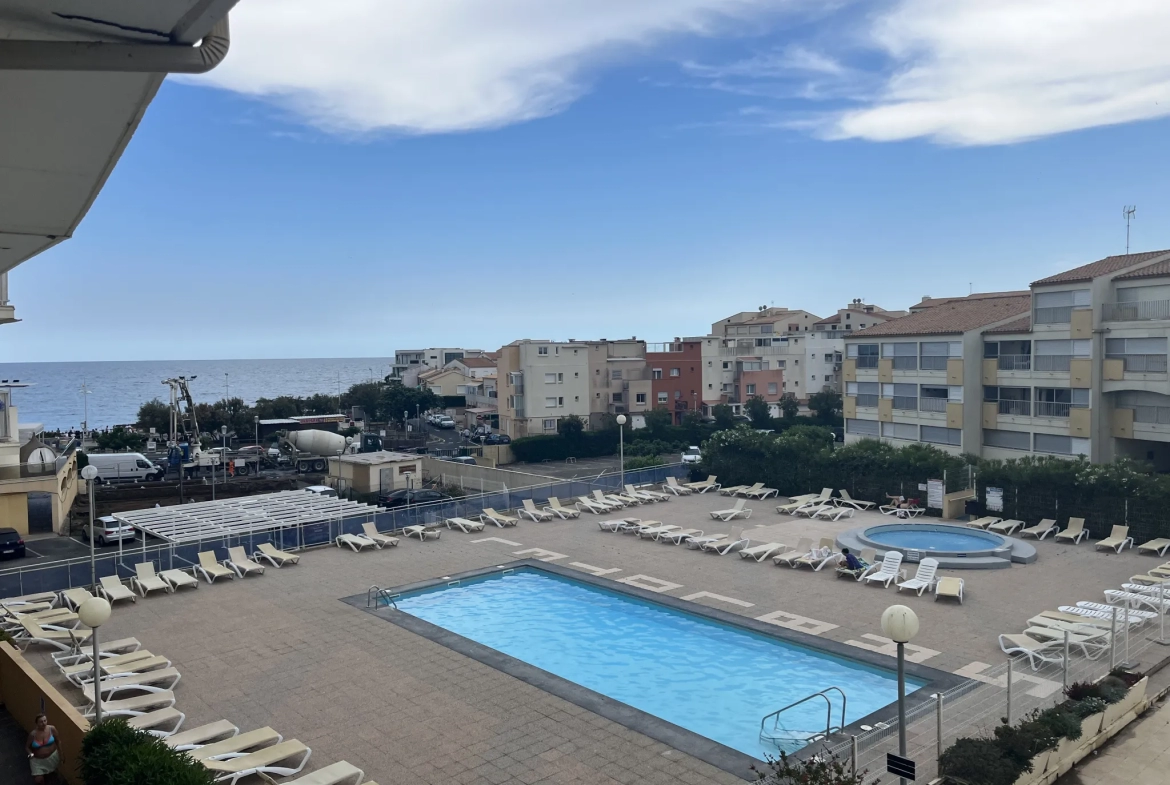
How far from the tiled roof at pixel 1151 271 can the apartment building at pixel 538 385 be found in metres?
34.7

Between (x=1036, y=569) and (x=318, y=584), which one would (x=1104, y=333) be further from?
(x=318, y=584)

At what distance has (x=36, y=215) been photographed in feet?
20.9

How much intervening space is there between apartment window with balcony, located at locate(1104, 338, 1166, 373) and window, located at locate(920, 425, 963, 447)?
19.7 feet

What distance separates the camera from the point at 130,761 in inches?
334

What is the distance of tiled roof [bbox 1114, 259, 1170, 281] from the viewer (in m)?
28.3

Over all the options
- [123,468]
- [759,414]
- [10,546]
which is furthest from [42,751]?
[759,414]

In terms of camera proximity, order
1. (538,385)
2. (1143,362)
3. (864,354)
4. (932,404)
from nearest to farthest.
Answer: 1. (1143,362)
2. (932,404)
3. (864,354)
4. (538,385)

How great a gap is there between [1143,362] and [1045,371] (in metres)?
3.16

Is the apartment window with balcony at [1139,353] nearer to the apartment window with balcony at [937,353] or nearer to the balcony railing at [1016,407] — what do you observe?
the balcony railing at [1016,407]

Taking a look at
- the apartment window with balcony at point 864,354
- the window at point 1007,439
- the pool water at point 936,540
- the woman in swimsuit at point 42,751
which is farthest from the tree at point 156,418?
the woman in swimsuit at point 42,751

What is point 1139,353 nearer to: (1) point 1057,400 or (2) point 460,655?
(1) point 1057,400

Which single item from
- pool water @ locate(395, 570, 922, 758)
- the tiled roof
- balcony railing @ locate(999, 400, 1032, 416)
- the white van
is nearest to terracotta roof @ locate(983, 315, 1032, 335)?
balcony railing @ locate(999, 400, 1032, 416)

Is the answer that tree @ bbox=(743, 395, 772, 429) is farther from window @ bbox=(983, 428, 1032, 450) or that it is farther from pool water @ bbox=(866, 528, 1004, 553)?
pool water @ bbox=(866, 528, 1004, 553)

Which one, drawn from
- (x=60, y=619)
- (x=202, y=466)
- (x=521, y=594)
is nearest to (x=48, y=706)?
(x=60, y=619)
